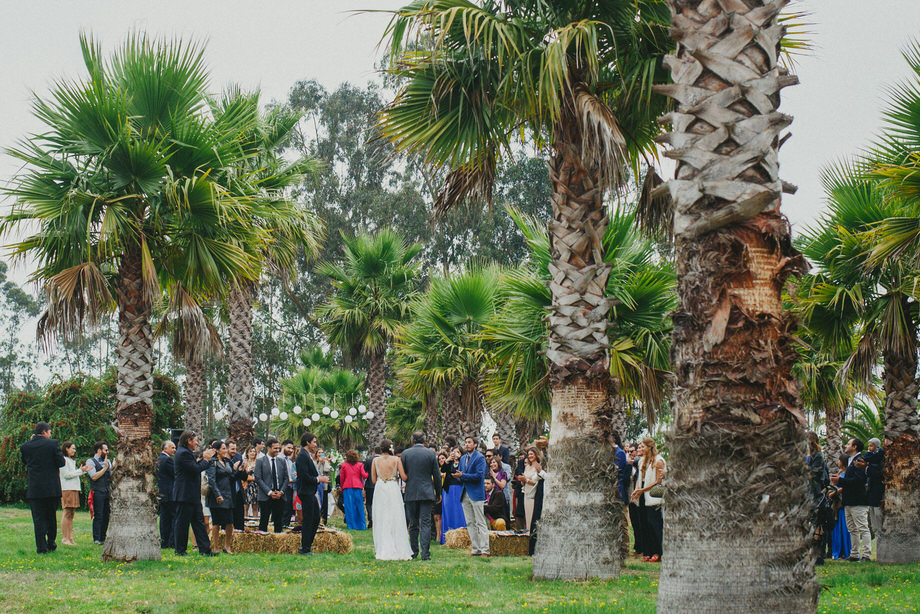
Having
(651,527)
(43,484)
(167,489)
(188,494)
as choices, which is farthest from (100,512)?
(651,527)

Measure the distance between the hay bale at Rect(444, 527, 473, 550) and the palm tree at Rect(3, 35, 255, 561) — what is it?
5.88 meters

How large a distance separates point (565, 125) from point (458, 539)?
8.91 metres

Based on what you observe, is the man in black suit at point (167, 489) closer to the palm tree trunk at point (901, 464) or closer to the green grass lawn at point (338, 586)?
the green grass lawn at point (338, 586)

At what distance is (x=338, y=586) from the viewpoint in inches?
392

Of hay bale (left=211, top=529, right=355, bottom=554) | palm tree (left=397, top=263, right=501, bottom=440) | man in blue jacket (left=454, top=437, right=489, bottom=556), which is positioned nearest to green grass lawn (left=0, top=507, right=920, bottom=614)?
man in blue jacket (left=454, top=437, right=489, bottom=556)

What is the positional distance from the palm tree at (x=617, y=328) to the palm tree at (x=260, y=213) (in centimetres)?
394

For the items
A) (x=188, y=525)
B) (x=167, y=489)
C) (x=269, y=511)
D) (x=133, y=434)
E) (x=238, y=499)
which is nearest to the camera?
(x=133, y=434)

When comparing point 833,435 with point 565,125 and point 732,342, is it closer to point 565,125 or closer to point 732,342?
point 565,125

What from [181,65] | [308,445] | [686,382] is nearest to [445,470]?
[308,445]

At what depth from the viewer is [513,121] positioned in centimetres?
1117

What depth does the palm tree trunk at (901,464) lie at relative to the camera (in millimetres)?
12477

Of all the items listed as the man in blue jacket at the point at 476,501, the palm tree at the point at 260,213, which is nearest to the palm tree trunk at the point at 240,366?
the palm tree at the point at 260,213

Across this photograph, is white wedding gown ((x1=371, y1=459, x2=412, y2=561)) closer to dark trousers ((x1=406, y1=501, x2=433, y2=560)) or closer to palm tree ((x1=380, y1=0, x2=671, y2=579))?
dark trousers ((x1=406, y1=501, x2=433, y2=560))

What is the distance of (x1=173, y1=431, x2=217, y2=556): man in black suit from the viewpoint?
1298 cm
